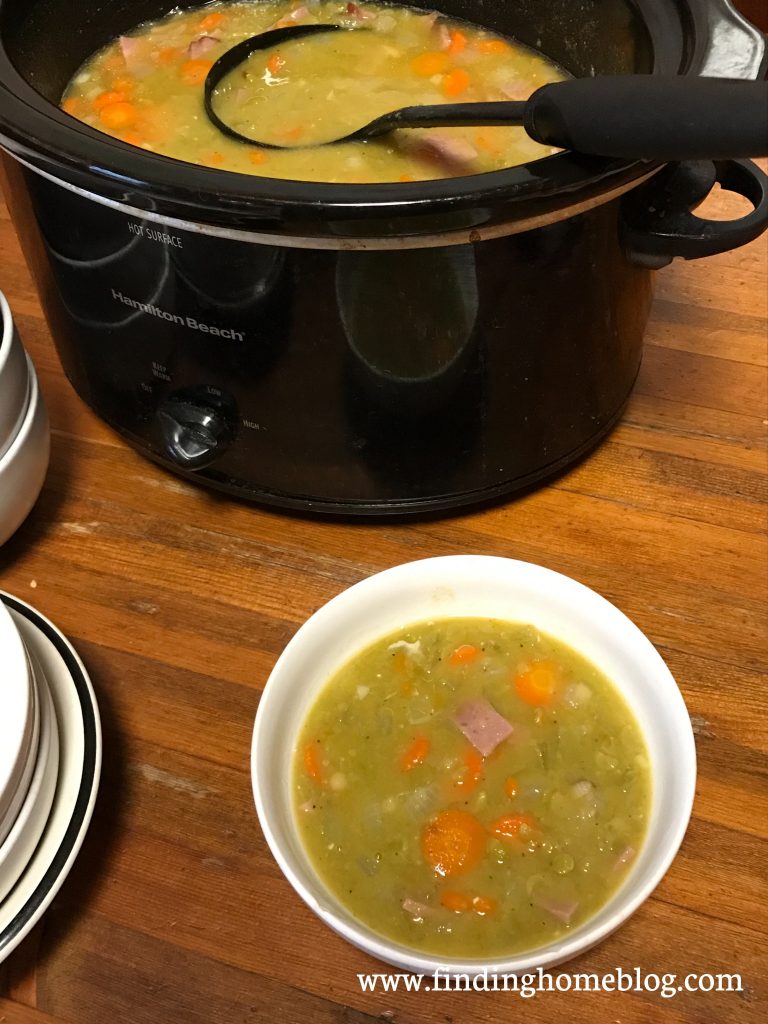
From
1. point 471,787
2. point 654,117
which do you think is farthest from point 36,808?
point 654,117

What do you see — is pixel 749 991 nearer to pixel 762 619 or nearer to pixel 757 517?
pixel 762 619

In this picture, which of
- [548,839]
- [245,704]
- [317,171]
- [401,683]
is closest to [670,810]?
[548,839]

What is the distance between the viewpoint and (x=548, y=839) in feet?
2.12

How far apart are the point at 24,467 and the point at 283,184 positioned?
37 centimetres

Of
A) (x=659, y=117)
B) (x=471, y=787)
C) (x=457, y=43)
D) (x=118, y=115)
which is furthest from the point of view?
(x=457, y=43)

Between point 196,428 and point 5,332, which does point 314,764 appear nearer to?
point 196,428

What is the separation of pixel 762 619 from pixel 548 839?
0.32 metres

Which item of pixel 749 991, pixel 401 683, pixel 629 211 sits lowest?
pixel 749 991

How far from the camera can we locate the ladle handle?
540 mm

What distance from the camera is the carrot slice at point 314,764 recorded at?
68cm

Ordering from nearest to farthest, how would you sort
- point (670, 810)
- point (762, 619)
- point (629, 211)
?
point (670, 810) → point (629, 211) → point (762, 619)

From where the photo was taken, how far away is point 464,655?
2.43 ft

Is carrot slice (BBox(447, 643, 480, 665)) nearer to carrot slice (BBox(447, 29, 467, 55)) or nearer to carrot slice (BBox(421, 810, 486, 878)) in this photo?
carrot slice (BBox(421, 810, 486, 878))

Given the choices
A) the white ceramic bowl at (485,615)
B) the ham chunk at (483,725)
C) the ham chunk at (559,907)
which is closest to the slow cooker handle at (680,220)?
the white ceramic bowl at (485,615)
